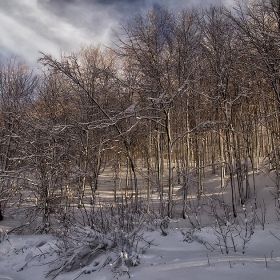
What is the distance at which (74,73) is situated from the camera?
8.28 m

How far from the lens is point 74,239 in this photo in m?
4.22

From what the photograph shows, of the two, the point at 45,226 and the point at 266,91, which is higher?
the point at 266,91

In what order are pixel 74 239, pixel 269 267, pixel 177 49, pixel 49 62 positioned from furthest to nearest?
pixel 177 49, pixel 49 62, pixel 74 239, pixel 269 267

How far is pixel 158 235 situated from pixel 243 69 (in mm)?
9083

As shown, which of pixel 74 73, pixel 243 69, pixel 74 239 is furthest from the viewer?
pixel 243 69

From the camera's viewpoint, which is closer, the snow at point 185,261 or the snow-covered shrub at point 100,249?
the snow at point 185,261

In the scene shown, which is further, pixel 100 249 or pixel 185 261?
pixel 100 249

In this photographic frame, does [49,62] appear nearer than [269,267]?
No

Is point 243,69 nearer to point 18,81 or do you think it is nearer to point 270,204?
point 270,204

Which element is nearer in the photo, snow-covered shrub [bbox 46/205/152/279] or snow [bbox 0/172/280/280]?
snow [bbox 0/172/280/280]

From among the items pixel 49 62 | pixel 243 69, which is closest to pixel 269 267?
pixel 49 62

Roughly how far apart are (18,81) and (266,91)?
1427 cm

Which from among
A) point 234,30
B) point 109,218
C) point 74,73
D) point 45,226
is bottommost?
point 45,226

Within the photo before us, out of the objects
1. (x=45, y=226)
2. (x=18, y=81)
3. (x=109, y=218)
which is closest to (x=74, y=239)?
(x=109, y=218)
